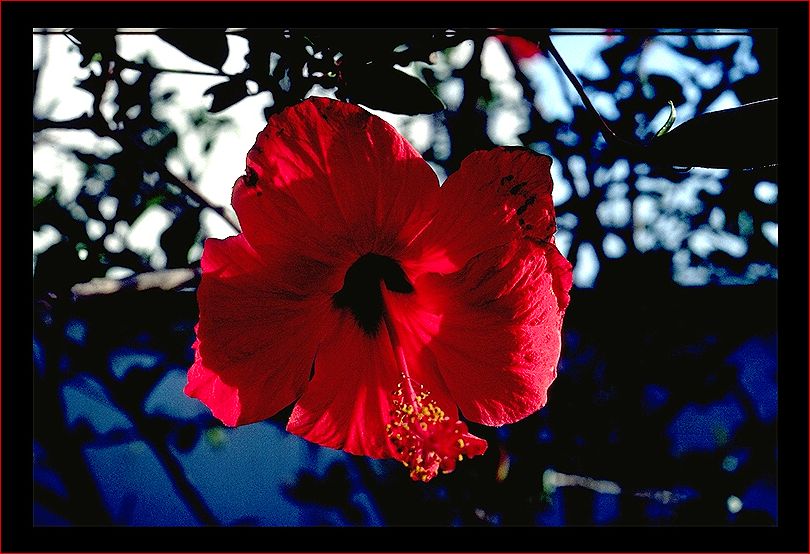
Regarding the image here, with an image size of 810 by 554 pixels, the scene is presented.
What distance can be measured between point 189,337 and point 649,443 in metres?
1.51

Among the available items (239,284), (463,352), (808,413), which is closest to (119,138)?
(239,284)

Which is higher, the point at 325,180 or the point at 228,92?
the point at 228,92

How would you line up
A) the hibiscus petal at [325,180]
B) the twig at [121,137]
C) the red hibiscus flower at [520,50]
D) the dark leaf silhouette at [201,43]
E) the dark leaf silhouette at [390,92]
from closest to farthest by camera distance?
the hibiscus petal at [325,180] < the dark leaf silhouette at [390,92] < the dark leaf silhouette at [201,43] < the twig at [121,137] < the red hibiscus flower at [520,50]

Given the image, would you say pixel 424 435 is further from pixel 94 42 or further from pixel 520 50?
pixel 520 50

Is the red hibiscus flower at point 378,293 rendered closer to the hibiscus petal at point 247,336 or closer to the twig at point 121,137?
the hibiscus petal at point 247,336

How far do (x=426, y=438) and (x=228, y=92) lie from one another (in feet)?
1.83

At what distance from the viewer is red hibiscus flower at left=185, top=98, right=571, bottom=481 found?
66 centimetres

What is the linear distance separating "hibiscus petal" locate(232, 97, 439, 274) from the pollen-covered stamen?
20 centimetres

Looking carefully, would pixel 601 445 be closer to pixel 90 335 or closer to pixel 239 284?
pixel 90 335

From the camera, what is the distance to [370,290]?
84cm

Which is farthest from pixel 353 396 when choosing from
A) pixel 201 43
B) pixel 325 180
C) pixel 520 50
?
pixel 520 50

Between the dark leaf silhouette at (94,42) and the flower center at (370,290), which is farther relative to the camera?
the dark leaf silhouette at (94,42)

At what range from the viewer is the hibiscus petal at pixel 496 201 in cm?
69

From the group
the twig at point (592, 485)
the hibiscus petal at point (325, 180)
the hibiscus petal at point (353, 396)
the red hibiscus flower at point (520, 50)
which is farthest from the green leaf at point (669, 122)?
the twig at point (592, 485)
